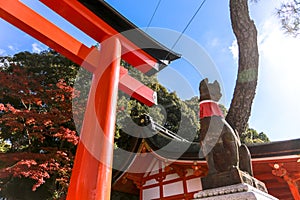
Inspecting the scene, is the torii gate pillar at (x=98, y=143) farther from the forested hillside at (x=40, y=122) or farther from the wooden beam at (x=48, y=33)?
the forested hillside at (x=40, y=122)

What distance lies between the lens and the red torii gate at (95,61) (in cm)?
199

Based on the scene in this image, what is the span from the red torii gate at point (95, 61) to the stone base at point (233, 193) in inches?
36.4

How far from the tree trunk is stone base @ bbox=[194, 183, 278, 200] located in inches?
51.2

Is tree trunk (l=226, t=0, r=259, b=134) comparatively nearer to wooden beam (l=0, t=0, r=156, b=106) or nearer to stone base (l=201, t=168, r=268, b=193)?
stone base (l=201, t=168, r=268, b=193)

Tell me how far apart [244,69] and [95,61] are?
75.5 inches

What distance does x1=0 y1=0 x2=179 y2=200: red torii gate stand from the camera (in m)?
1.99

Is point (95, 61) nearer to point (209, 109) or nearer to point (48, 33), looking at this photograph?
point (48, 33)

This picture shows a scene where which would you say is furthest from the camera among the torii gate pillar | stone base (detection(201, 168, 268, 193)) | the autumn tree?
the autumn tree

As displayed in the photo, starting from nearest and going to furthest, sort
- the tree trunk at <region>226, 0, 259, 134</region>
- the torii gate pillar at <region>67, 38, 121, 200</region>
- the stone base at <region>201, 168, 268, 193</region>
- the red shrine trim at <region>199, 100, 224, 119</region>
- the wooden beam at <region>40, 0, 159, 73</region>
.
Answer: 1. the stone base at <region>201, 168, 268, 193</region>
2. the red shrine trim at <region>199, 100, 224, 119</region>
3. the torii gate pillar at <region>67, 38, 121, 200</region>
4. the wooden beam at <region>40, 0, 159, 73</region>
5. the tree trunk at <region>226, 0, 259, 134</region>

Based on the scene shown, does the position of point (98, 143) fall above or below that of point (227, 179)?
above

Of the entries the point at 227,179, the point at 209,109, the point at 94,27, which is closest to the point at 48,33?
the point at 94,27

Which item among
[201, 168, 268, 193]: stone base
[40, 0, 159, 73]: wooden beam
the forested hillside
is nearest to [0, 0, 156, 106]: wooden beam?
[40, 0, 159, 73]: wooden beam

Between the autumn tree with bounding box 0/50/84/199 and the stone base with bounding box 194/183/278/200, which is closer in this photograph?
the stone base with bounding box 194/183/278/200

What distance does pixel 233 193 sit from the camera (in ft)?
4.35
